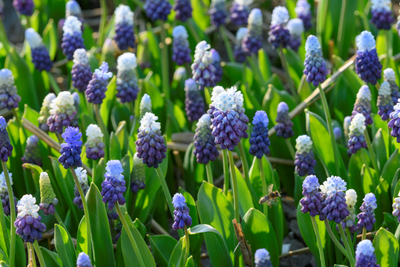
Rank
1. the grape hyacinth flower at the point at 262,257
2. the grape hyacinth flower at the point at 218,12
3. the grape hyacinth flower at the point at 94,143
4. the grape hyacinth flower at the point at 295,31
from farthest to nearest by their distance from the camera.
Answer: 1. the grape hyacinth flower at the point at 218,12
2. the grape hyacinth flower at the point at 295,31
3. the grape hyacinth flower at the point at 94,143
4. the grape hyacinth flower at the point at 262,257

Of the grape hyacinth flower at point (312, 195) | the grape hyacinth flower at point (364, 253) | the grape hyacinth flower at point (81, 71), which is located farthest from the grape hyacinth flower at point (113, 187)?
the grape hyacinth flower at point (81, 71)

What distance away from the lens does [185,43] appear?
4.29 m

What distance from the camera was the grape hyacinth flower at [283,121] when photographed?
3299 mm

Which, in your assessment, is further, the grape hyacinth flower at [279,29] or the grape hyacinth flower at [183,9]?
the grape hyacinth flower at [183,9]

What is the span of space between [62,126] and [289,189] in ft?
5.98

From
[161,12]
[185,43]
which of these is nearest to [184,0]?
[161,12]

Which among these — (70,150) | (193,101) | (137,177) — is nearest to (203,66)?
(193,101)

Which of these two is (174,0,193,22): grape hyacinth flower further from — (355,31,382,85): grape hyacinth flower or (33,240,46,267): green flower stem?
(33,240,46,267): green flower stem

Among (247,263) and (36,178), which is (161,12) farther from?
(247,263)

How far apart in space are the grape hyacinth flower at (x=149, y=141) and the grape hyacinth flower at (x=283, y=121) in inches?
39.8

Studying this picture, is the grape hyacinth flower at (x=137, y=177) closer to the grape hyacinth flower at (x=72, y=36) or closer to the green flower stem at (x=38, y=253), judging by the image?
the green flower stem at (x=38, y=253)

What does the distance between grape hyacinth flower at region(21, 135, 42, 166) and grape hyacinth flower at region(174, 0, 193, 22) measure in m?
1.97

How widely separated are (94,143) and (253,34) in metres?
1.96

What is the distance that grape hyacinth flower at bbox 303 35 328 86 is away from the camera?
9.66 ft
